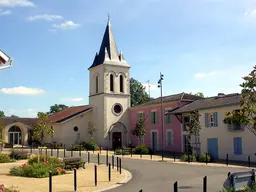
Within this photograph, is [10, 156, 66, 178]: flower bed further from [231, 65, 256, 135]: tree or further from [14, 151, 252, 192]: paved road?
[231, 65, 256, 135]: tree

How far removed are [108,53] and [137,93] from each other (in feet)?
66.6

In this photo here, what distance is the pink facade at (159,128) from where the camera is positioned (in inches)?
1353

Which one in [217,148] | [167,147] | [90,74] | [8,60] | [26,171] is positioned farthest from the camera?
[90,74]

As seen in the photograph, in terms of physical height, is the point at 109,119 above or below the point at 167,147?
above

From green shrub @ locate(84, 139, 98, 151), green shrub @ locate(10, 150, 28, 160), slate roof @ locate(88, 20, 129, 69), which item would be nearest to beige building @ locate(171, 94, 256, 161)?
green shrub @ locate(84, 139, 98, 151)

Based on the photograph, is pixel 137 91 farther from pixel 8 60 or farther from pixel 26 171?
pixel 8 60

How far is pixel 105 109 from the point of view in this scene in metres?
41.1

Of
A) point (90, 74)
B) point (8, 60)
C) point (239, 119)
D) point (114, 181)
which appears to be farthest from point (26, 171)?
point (90, 74)

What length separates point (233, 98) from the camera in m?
27.5

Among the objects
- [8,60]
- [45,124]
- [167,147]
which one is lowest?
[167,147]

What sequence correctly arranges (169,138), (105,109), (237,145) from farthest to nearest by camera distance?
1. (105,109)
2. (169,138)
3. (237,145)

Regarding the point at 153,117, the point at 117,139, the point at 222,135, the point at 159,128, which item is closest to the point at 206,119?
the point at 222,135

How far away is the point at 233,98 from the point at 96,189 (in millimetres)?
18127

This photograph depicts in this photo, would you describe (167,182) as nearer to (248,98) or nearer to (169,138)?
(248,98)
